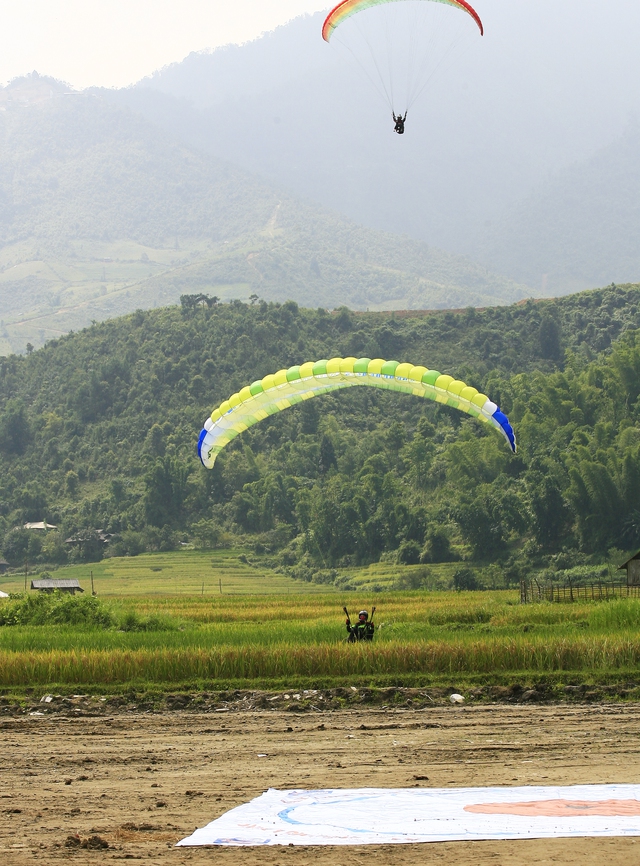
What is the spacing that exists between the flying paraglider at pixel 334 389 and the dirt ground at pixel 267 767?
11638 millimetres

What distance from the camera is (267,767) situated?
11.4 m

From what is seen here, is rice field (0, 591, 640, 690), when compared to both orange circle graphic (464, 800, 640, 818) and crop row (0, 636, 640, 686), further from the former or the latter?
orange circle graphic (464, 800, 640, 818)

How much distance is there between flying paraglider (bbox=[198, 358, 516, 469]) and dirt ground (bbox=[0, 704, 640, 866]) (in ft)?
38.2

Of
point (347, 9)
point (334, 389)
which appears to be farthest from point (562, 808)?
point (347, 9)

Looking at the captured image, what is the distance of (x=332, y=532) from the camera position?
252 feet

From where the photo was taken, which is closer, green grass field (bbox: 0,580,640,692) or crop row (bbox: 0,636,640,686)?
green grass field (bbox: 0,580,640,692)

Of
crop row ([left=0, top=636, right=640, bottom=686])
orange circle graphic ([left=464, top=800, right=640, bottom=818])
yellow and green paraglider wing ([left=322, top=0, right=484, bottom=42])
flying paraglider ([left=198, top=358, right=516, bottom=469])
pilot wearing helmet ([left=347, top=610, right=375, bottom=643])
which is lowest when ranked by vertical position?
orange circle graphic ([left=464, top=800, right=640, bottom=818])

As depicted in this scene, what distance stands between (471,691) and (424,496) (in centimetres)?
6415

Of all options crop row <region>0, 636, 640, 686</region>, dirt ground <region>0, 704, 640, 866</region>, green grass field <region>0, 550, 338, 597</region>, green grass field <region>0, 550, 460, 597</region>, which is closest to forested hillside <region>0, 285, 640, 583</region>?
green grass field <region>0, 550, 460, 597</region>

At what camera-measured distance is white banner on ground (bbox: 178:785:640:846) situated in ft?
28.0

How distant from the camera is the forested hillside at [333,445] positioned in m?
67.2

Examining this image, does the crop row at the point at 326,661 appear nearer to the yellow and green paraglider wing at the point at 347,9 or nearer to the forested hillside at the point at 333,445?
the yellow and green paraglider wing at the point at 347,9

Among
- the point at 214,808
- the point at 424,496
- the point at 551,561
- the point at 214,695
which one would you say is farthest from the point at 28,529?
the point at 214,808

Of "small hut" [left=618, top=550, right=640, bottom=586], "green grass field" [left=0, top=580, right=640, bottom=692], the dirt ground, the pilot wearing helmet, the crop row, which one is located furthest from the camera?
"small hut" [left=618, top=550, right=640, bottom=586]
